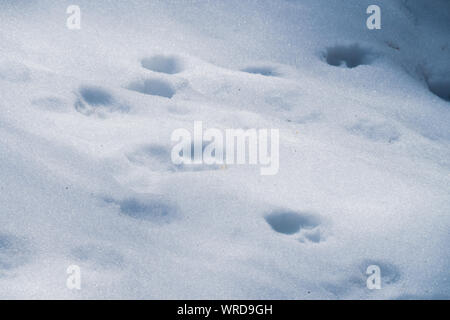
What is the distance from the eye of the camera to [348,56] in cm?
332

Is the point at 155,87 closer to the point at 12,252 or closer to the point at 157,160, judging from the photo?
the point at 157,160

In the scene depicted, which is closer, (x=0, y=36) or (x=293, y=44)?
(x=0, y=36)

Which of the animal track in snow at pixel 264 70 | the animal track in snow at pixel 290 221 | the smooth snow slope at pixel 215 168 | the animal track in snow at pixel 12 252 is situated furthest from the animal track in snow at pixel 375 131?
the animal track in snow at pixel 12 252

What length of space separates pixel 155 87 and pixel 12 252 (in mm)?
1265

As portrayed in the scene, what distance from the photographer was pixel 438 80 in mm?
3275

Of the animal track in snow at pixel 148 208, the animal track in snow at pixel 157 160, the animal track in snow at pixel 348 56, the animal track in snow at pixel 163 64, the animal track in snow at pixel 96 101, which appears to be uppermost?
the animal track in snow at pixel 348 56

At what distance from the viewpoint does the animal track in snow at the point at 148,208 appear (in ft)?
6.59

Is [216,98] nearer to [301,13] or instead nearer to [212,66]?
[212,66]

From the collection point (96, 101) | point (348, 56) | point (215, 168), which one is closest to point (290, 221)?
point (215, 168)

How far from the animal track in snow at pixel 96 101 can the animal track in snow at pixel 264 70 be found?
88 cm

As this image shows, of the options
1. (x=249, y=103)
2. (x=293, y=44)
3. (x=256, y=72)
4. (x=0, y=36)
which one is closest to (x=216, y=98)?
(x=249, y=103)

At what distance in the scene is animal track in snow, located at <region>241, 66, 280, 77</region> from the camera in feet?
9.91

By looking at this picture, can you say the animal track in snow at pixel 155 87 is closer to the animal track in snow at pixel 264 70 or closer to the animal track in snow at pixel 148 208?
the animal track in snow at pixel 264 70

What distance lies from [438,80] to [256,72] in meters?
1.25
